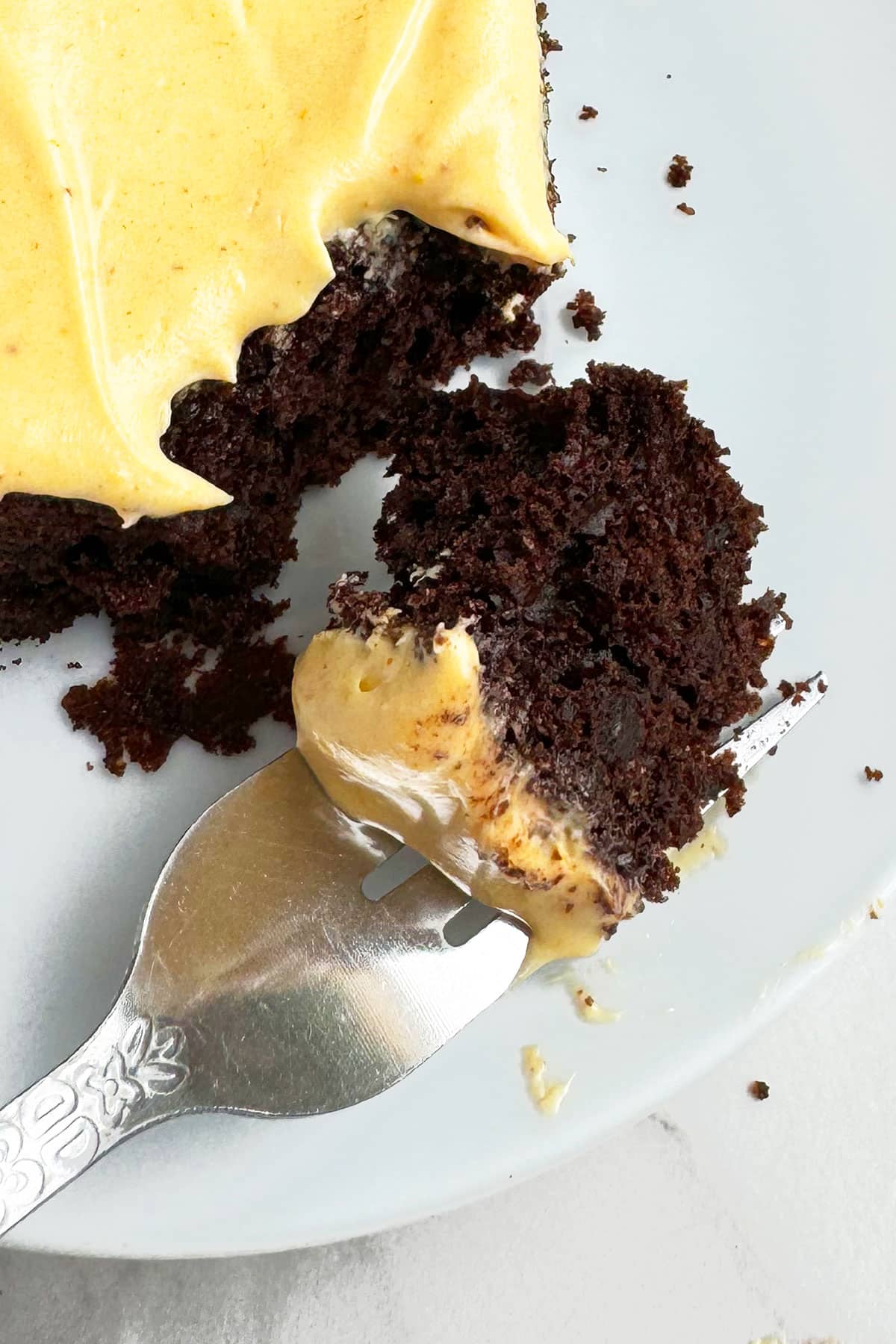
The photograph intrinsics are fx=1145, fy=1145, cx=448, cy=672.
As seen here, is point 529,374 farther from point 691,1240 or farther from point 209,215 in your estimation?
point 691,1240

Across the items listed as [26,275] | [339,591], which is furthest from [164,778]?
[26,275]

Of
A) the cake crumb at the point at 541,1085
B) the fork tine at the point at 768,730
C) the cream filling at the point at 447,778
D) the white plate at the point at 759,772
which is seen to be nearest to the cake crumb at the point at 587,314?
the white plate at the point at 759,772

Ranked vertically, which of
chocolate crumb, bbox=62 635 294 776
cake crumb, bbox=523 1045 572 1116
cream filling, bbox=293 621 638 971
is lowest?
cake crumb, bbox=523 1045 572 1116

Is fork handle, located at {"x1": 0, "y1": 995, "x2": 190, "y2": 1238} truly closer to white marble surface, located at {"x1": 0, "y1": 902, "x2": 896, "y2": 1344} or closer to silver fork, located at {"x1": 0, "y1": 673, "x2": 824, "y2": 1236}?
silver fork, located at {"x1": 0, "y1": 673, "x2": 824, "y2": 1236}

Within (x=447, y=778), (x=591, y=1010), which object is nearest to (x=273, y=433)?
(x=447, y=778)

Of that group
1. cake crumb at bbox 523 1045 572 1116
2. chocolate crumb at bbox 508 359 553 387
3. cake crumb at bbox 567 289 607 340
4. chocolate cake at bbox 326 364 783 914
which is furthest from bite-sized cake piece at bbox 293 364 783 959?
cake crumb at bbox 567 289 607 340

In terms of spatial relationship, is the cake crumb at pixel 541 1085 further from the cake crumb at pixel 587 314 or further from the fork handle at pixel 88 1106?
the cake crumb at pixel 587 314
